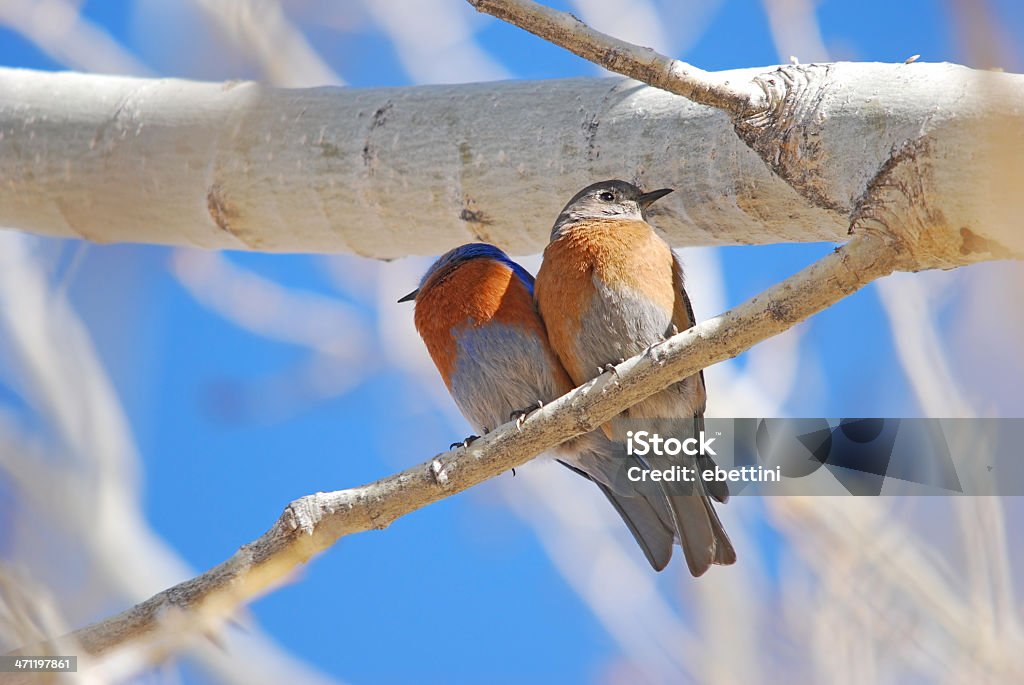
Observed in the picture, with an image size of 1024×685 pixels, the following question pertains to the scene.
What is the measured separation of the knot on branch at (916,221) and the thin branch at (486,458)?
5 centimetres

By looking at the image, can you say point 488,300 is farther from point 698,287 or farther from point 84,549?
point 698,287

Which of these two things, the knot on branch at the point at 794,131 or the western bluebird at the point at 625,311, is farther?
the western bluebird at the point at 625,311

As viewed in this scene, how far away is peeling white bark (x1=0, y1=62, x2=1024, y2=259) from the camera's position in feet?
8.70

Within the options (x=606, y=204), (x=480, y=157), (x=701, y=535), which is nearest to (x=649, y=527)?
(x=701, y=535)

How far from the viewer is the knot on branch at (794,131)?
2.94 metres

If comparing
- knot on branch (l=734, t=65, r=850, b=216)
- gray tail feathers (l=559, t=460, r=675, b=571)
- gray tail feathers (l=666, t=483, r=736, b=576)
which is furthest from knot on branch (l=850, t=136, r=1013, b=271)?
gray tail feathers (l=559, t=460, r=675, b=571)

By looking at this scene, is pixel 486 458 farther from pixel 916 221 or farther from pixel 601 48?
pixel 916 221

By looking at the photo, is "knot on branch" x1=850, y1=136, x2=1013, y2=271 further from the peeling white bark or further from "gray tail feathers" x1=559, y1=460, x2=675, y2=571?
"gray tail feathers" x1=559, y1=460, x2=675, y2=571

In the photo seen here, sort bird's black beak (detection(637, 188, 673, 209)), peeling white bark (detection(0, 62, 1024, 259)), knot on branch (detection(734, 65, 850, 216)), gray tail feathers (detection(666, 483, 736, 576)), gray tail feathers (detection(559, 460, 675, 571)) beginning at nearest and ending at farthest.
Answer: peeling white bark (detection(0, 62, 1024, 259)) < knot on branch (detection(734, 65, 850, 216)) < bird's black beak (detection(637, 188, 673, 209)) < gray tail feathers (detection(666, 483, 736, 576)) < gray tail feathers (detection(559, 460, 675, 571))

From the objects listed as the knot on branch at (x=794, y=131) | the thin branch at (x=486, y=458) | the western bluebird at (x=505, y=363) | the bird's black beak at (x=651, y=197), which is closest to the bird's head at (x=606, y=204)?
the bird's black beak at (x=651, y=197)

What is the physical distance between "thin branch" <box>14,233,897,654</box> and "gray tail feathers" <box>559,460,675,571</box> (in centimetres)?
97

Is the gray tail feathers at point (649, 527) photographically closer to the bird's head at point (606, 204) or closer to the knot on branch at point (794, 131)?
the bird's head at point (606, 204)

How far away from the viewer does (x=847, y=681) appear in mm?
2955

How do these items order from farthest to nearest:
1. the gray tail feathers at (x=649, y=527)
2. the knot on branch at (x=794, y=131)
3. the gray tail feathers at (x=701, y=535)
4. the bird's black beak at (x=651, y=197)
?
the gray tail feathers at (x=649, y=527) < the gray tail feathers at (x=701, y=535) < the bird's black beak at (x=651, y=197) < the knot on branch at (x=794, y=131)
